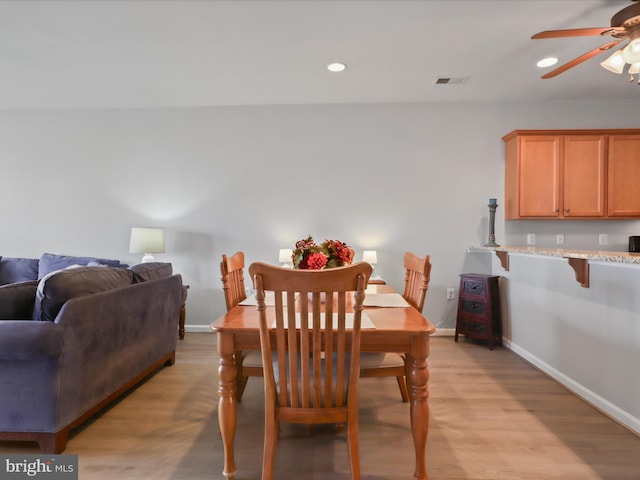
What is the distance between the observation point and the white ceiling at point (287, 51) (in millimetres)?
2240

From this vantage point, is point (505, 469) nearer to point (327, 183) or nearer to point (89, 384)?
point (89, 384)

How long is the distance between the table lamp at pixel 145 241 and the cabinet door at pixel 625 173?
4609mm

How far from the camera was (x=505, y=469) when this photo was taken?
1589mm

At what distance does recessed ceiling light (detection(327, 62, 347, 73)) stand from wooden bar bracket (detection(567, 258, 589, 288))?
2.30m

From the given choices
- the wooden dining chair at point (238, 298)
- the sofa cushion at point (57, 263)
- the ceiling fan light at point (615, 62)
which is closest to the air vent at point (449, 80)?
the ceiling fan light at point (615, 62)

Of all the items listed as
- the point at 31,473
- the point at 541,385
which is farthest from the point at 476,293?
the point at 31,473

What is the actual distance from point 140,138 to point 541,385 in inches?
179

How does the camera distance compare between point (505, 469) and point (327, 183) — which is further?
point (327, 183)

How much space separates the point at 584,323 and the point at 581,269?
370 mm

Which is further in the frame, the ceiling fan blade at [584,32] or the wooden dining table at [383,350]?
the ceiling fan blade at [584,32]

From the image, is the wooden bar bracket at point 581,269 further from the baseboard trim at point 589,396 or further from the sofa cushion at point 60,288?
the sofa cushion at point 60,288

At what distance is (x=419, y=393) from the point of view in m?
1.44

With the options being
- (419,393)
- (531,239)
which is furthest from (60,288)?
(531,239)

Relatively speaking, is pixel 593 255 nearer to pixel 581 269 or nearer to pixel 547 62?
pixel 581 269
